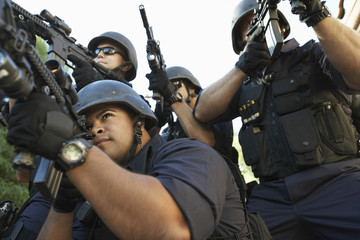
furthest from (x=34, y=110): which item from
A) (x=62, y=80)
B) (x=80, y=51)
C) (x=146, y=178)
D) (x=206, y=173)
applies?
(x=80, y=51)

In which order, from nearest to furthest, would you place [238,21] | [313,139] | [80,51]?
[313,139], [238,21], [80,51]

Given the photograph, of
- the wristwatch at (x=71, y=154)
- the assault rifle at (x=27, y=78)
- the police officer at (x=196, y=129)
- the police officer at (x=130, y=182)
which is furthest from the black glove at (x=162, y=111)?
the wristwatch at (x=71, y=154)

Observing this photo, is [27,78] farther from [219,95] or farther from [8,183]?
[8,183]

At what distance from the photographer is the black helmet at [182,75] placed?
5.14 metres

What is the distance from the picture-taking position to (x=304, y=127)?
2564mm

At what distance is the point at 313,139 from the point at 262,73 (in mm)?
893

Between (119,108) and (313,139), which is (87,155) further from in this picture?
(313,139)

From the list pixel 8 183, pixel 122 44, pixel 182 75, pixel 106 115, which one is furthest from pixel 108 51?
pixel 8 183

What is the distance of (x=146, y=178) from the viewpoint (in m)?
1.50

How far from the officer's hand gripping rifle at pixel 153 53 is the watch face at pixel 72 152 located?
8.84 feet

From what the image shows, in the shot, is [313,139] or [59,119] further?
[313,139]

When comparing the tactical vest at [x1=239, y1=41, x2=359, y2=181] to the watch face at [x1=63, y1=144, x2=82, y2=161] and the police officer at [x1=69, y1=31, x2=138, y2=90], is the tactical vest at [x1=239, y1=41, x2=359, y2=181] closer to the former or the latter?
the watch face at [x1=63, y1=144, x2=82, y2=161]

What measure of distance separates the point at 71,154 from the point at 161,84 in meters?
2.76

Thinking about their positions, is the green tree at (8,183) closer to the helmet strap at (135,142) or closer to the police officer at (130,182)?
the helmet strap at (135,142)
